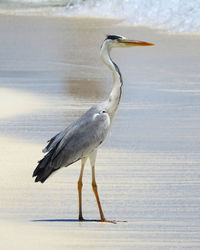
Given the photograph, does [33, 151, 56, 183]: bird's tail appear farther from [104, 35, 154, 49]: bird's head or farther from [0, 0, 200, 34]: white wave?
[0, 0, 200, 34]: white wave

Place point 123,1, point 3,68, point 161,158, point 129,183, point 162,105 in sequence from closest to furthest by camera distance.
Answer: point 129,183
point 161,158
point 162,105
point 3,68
point 123,1

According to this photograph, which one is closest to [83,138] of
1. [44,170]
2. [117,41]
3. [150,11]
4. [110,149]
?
[44,170]

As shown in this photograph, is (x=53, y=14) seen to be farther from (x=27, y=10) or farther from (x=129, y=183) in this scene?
(x=129, y=183)

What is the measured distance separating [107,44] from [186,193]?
138 centimetres

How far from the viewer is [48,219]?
624cm

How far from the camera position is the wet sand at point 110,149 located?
600 cm

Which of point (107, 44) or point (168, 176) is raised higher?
point (107, 44)

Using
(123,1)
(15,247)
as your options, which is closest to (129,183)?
(15,247)

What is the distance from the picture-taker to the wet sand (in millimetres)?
6000

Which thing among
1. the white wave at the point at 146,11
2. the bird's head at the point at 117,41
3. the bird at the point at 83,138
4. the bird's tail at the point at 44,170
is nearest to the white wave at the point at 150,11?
the white wave at the point at 146,11

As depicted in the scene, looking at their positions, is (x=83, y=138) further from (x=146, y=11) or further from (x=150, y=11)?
(x=146, y=11)

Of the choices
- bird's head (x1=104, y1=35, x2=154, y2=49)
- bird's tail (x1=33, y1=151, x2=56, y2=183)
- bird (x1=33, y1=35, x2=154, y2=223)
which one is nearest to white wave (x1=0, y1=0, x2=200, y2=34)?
bird's head (x1=104, y1=35, x2=154, y2=49)

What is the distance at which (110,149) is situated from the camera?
27.9 ft

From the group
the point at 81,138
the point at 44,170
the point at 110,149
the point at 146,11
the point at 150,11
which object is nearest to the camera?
the point at 44,170
